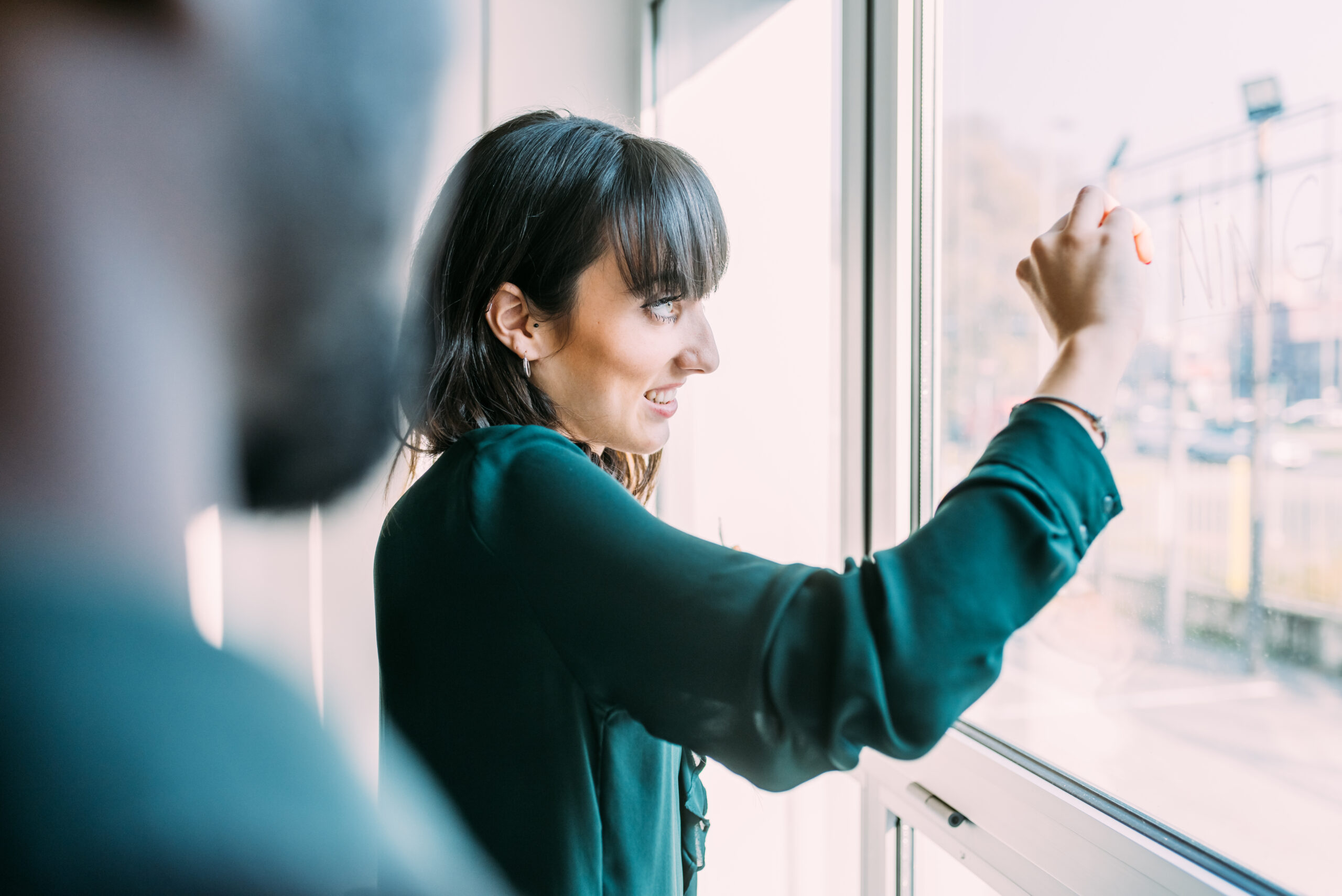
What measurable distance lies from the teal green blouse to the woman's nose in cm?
18

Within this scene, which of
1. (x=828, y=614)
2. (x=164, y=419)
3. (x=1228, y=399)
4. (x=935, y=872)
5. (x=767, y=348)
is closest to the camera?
(x=828, y=614)

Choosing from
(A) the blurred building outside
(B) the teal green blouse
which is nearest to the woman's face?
(B) the teal green blouse

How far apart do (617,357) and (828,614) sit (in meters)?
0.29

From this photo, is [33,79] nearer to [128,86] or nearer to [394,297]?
[128,86]

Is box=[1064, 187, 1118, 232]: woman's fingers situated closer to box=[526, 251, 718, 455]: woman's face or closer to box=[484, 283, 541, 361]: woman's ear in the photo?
box=[526, 251, 718, 455]: woman's face

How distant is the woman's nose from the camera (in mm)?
566

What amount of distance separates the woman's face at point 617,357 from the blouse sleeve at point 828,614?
0.66 ft

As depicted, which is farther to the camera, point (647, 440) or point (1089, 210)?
point (647, 440)

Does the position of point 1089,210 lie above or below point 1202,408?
above

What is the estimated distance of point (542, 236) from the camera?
0.53 meters

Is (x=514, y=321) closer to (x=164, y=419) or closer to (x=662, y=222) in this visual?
(x=662, y=222)

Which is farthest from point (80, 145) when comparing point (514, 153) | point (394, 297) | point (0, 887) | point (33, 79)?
point (0, 887)

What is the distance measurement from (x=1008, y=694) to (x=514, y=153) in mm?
692

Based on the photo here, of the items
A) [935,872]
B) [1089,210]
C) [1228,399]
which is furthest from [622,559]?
[935,872]
